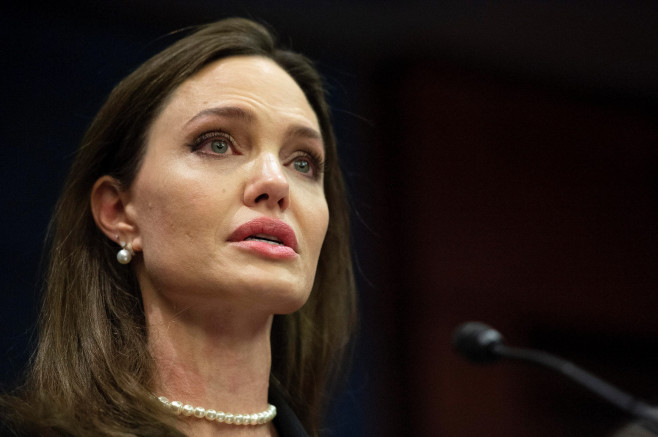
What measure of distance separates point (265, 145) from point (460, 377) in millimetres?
2546

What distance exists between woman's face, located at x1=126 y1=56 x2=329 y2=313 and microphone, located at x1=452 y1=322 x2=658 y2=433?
33cm

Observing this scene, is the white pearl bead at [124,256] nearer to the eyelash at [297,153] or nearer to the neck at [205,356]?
the neck at [205,356]

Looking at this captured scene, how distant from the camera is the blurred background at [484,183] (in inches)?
147

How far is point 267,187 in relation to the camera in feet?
5.42

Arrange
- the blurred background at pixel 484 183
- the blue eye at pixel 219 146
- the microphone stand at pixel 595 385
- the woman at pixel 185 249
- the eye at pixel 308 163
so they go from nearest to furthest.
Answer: the microphone stand at pixel 595 385 < the woman at pixel 185 249 < the blue eye at pixel 219 146 < the eye at pixel 308 163 < the blurred background at pixel 484 183

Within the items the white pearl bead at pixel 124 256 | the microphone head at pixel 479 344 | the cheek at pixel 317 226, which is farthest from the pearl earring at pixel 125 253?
the microphone head at pixel 479 344

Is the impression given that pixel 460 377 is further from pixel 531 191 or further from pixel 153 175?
pixel 153 175

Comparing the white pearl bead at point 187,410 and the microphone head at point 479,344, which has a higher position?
the microphone head at point 479,344

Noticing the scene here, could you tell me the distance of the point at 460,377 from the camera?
4.02 metres

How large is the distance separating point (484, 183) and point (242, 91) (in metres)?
2.77

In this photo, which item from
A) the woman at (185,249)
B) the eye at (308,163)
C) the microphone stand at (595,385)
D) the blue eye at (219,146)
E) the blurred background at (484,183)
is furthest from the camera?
the blurred background at (484,183)

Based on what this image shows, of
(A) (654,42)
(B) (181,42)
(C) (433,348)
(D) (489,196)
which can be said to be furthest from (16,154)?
(A) (654,42)

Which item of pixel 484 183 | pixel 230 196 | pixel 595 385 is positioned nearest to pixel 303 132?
pixel 230 196

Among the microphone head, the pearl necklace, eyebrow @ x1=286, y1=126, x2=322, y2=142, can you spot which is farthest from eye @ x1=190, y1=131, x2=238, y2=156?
the microphone head
